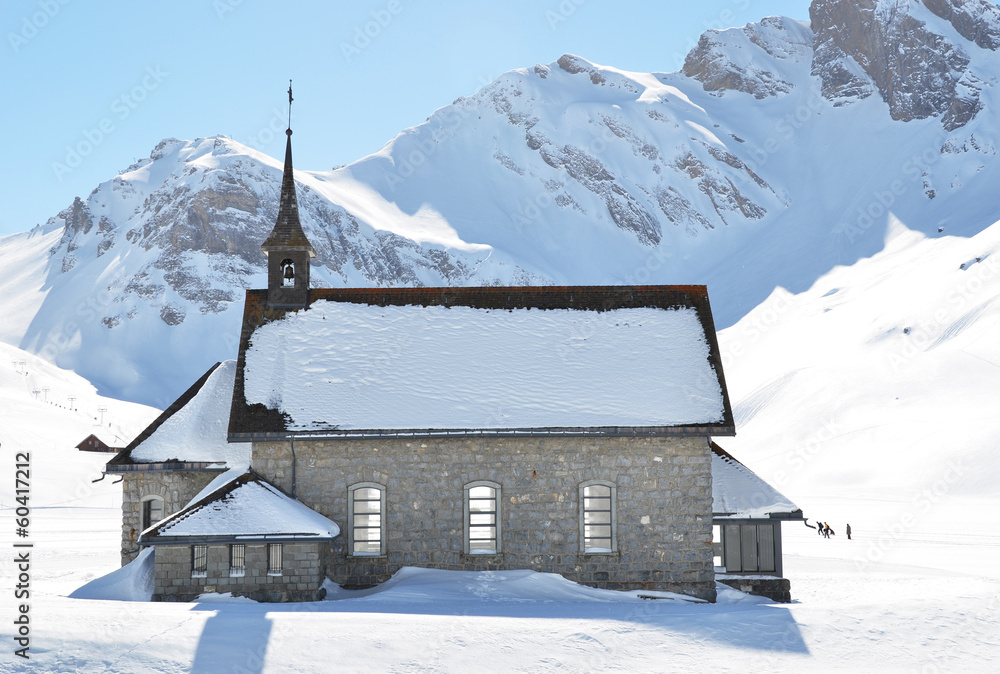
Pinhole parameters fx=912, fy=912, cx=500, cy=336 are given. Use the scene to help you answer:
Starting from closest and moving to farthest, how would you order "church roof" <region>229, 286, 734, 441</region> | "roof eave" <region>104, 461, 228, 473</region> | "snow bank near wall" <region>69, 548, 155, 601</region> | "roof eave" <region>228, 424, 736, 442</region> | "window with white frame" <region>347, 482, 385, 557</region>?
"snow bank near wall" <region>69, 548, 155, 601</region>
"roof eave" <region>228, 424, 736, 442</region>
"window with white frame" <region>347, 482, 385, 557</region>
"church roof" <region>229, 286, 734, 441</region>
"roof eave" <region>104, 461, 228, 473</region>

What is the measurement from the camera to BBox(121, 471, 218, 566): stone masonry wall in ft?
74.2

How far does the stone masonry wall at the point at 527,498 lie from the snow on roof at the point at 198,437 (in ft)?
8.03

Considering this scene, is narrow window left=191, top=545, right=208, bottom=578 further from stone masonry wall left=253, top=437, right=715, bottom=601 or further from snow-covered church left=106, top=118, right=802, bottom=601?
stone masonry wall left=253, top=437, right=715, bottom=601

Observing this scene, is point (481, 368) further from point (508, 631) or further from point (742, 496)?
point (508, 631)

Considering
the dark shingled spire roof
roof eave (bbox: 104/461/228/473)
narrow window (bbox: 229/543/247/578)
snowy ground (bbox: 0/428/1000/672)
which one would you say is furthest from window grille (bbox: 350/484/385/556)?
the dark shingled spire roof

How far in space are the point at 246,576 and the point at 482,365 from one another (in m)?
7.26

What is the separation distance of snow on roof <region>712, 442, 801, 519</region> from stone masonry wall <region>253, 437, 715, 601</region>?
5.12 ft

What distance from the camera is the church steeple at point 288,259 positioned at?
2373 cm

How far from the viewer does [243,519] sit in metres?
18.9

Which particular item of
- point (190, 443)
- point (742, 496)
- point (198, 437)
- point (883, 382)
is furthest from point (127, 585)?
point (883, 382)

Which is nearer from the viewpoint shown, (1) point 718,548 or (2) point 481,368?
(2) point 481,368

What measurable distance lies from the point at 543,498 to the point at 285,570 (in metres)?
5.78

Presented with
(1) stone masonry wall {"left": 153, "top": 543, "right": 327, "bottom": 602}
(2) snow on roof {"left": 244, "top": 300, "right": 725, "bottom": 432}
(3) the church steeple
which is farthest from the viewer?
(3) the church steeple

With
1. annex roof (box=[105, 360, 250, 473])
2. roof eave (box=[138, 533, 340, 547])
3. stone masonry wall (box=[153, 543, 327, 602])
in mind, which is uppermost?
annex roof (box=[105, 360, 250, 473])
